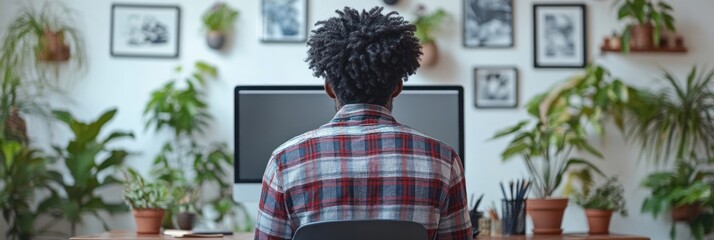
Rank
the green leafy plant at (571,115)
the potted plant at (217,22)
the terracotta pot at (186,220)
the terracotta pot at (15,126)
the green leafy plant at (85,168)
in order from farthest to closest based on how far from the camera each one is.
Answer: the potted plant at (217,22) → the green leafy plant at (571,115) → the terracotta pot at (15,126) → the green leafy plant at (85,168) → the terracotta pot at (186,220)

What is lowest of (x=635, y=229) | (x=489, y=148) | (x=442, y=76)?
(x=635, y=229)

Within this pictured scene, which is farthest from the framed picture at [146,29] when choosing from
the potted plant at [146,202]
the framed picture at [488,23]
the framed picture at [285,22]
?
the potted plant at [146,202]

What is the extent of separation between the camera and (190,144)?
4.63 meters

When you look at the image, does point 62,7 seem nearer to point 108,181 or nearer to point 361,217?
point 108,181

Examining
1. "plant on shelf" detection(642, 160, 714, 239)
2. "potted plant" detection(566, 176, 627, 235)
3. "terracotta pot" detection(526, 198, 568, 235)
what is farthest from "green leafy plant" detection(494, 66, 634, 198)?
"terracotta pot" detection(526, 198, 568, 235)

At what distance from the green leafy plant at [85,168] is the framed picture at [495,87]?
164cm

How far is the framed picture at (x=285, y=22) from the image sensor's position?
185 inches

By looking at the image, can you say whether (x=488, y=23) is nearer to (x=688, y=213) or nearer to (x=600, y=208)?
(x=688, y=213)

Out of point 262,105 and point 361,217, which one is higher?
point 262,105

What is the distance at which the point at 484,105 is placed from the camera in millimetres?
4746

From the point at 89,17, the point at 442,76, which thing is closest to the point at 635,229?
the point at 442,76

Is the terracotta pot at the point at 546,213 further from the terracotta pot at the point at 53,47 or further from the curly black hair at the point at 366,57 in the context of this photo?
the terracotta pot at the point at 53,47

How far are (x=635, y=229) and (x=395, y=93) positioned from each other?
9.96 feet

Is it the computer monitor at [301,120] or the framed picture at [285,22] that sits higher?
the framed picture at [285,22]
